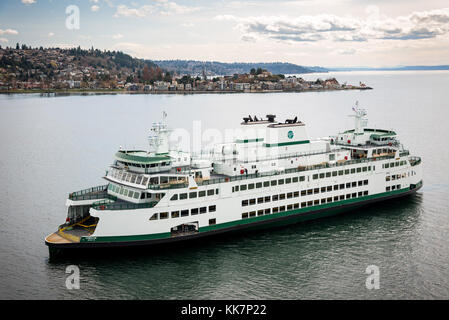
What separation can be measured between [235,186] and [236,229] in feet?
9.55

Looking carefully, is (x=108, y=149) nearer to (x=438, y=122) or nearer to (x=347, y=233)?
(x=347, y=233)

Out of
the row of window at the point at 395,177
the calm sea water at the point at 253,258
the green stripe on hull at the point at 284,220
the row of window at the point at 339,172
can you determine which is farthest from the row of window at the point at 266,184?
the row of window at the point at 395,177

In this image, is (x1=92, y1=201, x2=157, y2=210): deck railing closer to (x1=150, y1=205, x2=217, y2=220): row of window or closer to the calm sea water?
(x1=150, y1=205, x2=217, y2=220): row of window

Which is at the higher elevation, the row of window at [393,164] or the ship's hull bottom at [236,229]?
the row of window at [393,164]

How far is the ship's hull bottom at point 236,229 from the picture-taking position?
83.2 ft

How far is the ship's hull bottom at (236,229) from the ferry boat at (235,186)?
0.27 ft

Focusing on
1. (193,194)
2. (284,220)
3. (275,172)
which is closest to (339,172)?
(275,172)

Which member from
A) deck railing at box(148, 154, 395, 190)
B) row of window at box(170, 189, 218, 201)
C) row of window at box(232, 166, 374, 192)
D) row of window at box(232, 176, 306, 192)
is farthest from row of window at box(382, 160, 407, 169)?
row of window at box(170, 189, 218, 201)

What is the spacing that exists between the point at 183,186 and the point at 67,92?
18245cm

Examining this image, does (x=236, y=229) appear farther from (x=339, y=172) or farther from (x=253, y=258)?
(x=339, y=172)

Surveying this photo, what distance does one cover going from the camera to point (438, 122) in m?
Answer: 82.6

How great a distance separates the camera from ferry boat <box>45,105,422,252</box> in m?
26.1

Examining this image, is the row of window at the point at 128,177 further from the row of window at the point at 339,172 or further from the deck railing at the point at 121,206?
the row of window at the point at 339,172
